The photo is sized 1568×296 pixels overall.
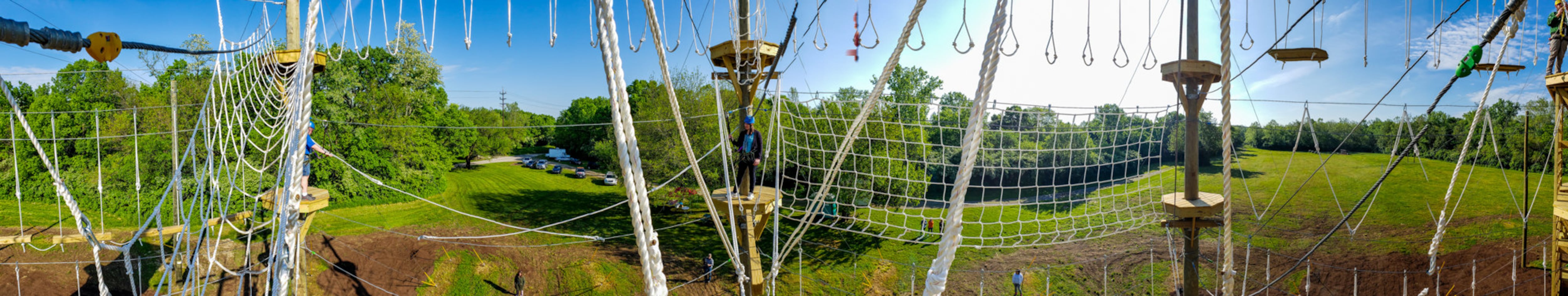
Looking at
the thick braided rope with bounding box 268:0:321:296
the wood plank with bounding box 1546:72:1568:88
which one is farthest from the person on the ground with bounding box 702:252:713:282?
the wood plank with bounding box 1546:72:1568:88

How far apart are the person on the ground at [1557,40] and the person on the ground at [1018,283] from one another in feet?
16.0

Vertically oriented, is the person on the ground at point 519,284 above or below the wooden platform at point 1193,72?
below

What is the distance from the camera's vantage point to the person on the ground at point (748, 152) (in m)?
3.90

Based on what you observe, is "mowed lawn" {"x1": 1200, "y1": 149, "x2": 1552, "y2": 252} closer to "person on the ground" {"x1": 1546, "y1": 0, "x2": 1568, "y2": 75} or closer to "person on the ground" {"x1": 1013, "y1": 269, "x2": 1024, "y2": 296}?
"person on the ground" {"x1": 1013, "y1": 269, "x2": 1024, "y2": 296}

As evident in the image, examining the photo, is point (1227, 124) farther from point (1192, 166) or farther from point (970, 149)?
point (1192, 166)

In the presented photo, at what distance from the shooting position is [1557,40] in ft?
11.3

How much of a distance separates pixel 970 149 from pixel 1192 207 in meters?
2.79

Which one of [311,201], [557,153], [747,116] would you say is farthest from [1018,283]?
[557,153]

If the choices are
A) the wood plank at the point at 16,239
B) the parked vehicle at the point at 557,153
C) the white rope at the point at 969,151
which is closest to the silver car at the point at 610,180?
the parked vehicle at the point at 557,153

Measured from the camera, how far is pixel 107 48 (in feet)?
5.84

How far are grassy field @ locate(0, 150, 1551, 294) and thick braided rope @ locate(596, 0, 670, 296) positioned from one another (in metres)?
5.91

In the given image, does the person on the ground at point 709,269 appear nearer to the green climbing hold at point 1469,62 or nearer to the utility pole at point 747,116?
the utility pole at point 747,116

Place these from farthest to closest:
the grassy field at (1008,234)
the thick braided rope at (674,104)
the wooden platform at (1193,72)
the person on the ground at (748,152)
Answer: the grassy field at (1008,234), the person on the ground at (748,152), the wooden platform at (1193,72), the thick braided rope at (674,104)

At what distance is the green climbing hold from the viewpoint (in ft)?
11.5
